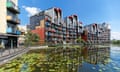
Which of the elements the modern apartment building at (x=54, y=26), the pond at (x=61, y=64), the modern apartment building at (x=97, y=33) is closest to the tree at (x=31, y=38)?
the modern apartment building at (x=54, y=26)

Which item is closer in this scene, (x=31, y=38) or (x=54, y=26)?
(x=31, y=38)

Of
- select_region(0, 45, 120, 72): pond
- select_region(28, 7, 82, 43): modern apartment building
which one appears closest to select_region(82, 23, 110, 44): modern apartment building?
select_region(28, 7, 82, 43): modern apartment building

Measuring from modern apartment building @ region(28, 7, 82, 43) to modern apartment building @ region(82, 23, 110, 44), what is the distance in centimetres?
1217

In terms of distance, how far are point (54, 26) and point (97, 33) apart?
6315 cm

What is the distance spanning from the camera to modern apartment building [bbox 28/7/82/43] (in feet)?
203

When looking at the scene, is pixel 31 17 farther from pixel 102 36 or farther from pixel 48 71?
pixel 102 36

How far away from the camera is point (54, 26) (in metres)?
71.2

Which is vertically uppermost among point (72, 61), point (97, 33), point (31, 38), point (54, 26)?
point (54, 26)

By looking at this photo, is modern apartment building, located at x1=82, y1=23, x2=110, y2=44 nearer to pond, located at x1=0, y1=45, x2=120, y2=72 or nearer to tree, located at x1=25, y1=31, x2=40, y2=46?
tree, located at x1=25, y1=31, x2=40, y2=46

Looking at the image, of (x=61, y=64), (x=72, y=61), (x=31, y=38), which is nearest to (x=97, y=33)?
(x=31, y=38)

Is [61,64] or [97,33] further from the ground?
[97,33]

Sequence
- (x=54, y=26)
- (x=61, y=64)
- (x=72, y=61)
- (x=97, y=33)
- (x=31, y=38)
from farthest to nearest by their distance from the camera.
A: (x=97, y=33) < (x=54, y=26) < (x=31, y=38) < (x=72, y=61) < (x=61, y=64)

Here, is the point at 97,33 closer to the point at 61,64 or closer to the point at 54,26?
the point at 54,26

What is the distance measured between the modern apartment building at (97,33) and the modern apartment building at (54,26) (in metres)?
12.2
